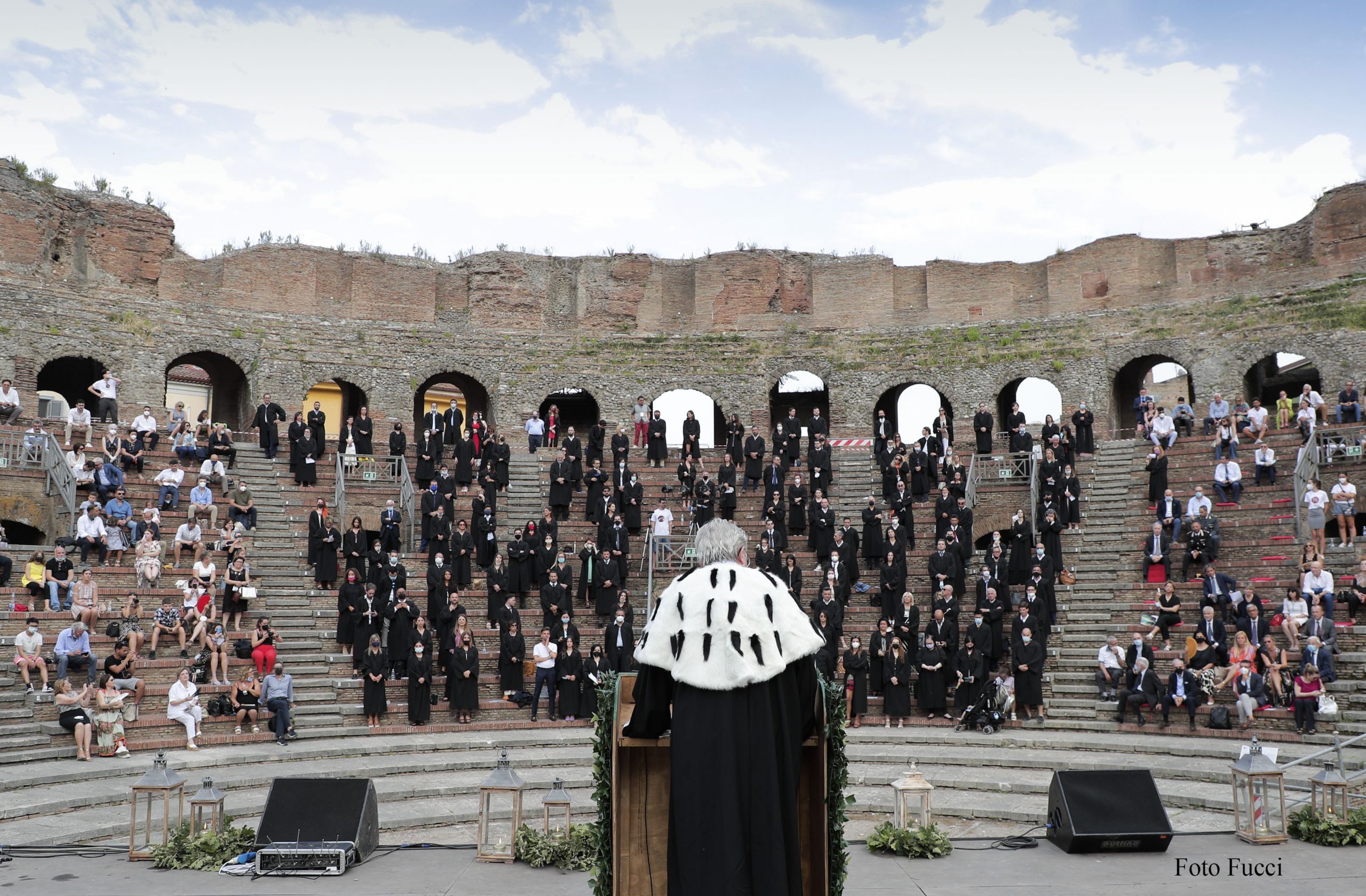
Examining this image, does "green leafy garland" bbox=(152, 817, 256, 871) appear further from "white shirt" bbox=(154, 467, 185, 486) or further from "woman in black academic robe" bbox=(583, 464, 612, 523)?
"woman in black academic robe" bbox=(583, 464, 612, 523)

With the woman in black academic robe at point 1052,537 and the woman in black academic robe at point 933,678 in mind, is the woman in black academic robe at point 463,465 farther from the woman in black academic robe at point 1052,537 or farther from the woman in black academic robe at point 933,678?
the woman in black academic robe at point 1052,537

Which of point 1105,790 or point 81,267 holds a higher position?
point 81,267

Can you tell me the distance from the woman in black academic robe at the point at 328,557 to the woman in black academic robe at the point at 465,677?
11.8 ft

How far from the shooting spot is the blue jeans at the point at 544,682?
52.1ft

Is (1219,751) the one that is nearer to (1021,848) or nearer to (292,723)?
(1021,848)

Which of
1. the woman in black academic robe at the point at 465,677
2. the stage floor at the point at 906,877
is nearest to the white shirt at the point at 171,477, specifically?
the woman in black academic robe at the point at 465,677

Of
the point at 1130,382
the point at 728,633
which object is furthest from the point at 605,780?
the point at 1130,382

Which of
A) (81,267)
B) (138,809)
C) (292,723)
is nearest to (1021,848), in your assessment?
(138,809)

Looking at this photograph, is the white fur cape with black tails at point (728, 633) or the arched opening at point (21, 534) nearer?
the white fur cape with black tails at point (728, 633)

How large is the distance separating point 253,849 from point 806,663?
507cm

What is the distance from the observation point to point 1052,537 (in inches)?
727

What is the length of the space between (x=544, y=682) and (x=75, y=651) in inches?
234

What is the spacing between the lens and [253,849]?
7996 mm

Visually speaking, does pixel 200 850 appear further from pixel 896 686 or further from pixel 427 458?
pixel 427 458
